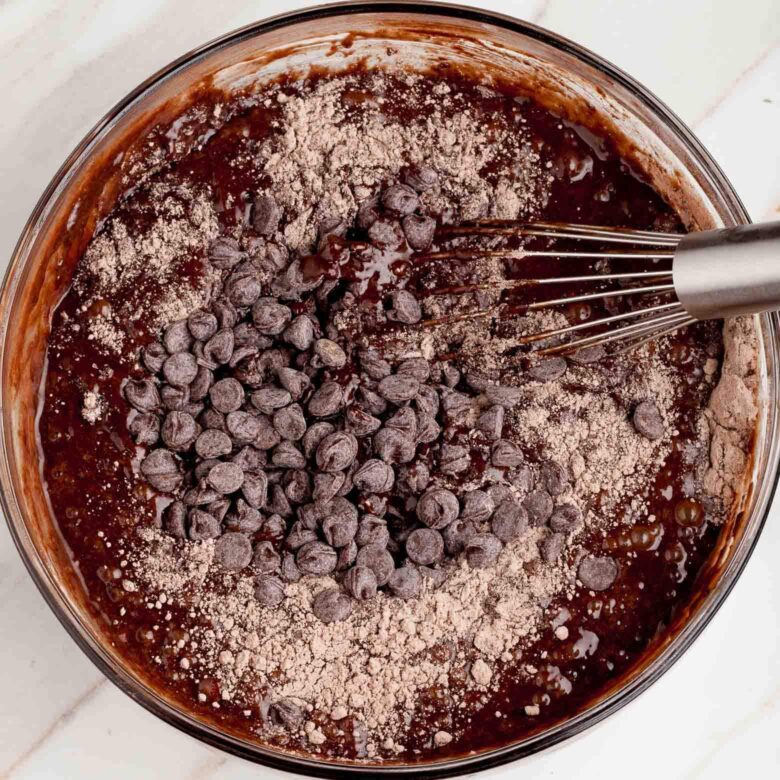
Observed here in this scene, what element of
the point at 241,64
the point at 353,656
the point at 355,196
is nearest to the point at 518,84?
the point at 355,196

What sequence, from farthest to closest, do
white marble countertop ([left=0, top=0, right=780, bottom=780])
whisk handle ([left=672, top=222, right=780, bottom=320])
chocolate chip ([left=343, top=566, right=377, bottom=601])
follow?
white marble countertop ([left=0, top=0, right=780, bottom=780]) < chocolate chip ([left=343, top=566, right=377, bottom=601]) < whisk handle ([left=672, top=222, right=780, bottom=320])

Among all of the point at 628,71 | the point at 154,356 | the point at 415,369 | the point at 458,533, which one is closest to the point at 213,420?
the point at 154,356

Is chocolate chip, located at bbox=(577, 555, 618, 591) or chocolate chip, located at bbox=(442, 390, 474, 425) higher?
chocolate chip, located at bbox=(442, 390, 474, 425)

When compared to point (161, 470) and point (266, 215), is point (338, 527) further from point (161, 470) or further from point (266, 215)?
point (266, 215)

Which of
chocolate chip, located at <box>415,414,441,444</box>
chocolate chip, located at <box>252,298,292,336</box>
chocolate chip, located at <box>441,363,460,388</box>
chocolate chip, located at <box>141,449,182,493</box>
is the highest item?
chocolate chip, located at <box>441,363,460,388</box>

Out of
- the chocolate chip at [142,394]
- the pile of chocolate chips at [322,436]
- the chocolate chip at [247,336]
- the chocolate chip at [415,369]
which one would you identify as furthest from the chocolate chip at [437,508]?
the chocolate chip at [142,394]

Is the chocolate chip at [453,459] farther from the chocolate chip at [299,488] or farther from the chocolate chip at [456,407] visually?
the chocolate chip at [299,488]

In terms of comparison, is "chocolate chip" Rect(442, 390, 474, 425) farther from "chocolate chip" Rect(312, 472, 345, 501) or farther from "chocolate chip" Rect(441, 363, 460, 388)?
"chocolate chip" Rect(312, 472, 345, 501)

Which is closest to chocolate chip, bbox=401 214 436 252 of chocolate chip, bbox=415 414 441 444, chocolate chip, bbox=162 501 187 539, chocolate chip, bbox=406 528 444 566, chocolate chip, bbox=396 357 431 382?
chocolate chip, bbox=396 357 431 382

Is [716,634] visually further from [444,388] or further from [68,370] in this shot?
[68,370]
